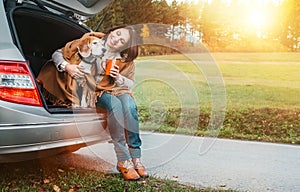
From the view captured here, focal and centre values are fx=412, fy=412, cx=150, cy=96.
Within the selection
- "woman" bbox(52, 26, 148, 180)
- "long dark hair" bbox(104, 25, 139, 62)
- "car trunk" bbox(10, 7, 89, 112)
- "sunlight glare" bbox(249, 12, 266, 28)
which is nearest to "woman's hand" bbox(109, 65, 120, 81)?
"woman" bbox(52, 26, 148, 180)

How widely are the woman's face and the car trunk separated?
55cm

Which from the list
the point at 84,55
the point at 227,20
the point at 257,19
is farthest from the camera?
the point at 257,19

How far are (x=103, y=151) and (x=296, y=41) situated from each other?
5.15 m

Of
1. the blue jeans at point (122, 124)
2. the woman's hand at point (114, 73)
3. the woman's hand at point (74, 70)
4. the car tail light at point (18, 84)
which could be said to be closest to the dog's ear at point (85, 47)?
the woman's hand at point (74, 70)

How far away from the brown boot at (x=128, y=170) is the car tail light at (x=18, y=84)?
0.75 m

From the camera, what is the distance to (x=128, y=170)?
2842mm

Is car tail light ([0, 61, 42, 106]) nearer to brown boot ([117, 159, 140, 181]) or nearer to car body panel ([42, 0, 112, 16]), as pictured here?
brown boot ([117, 159, 140, 181])

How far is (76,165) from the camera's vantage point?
337cm

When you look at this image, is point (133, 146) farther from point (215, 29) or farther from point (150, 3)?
point (150, 3)

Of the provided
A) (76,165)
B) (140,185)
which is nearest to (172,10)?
(76,165)

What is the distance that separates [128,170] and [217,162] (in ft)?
3.38

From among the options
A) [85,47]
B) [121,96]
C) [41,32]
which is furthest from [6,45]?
[41,32]

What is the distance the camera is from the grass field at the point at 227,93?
5.11m

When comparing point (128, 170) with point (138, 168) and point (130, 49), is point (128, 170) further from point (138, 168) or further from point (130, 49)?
point (130, 49)
